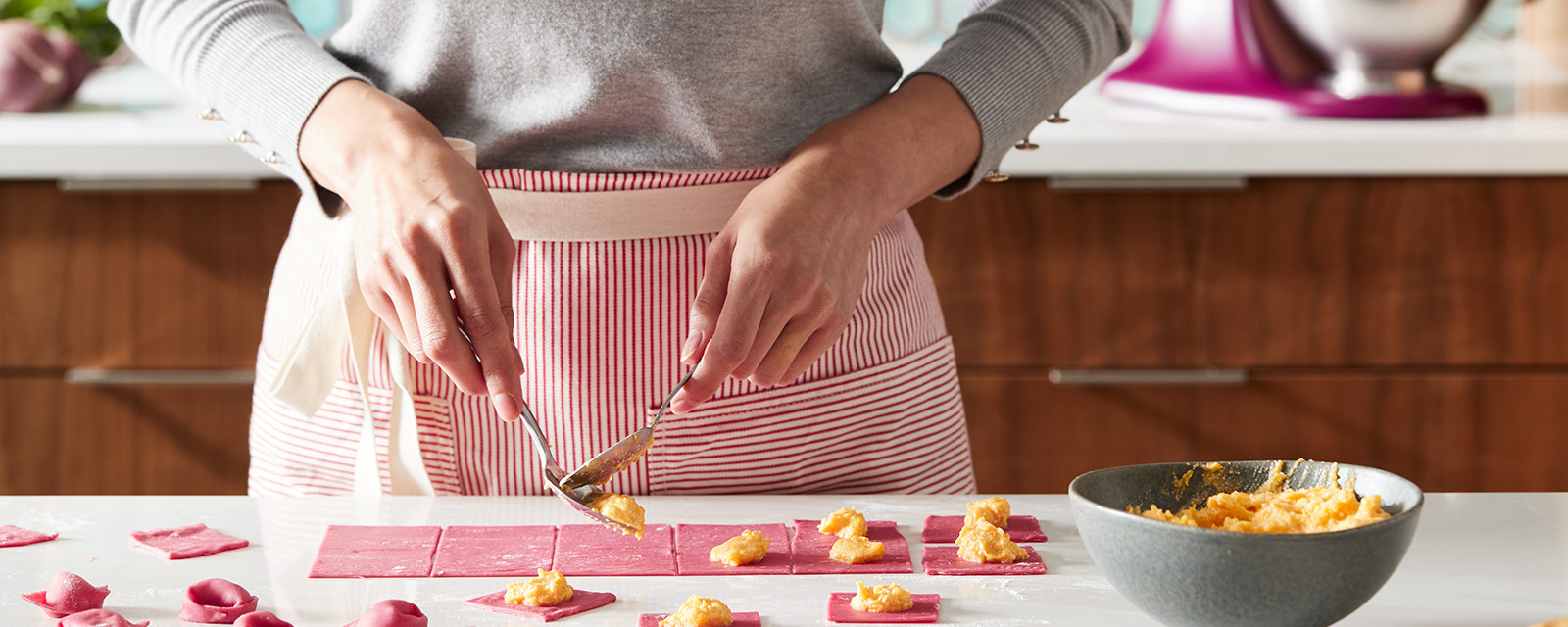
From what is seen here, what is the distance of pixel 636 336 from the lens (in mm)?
825

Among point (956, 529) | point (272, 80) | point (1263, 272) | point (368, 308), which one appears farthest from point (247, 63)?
point (1263, 272)

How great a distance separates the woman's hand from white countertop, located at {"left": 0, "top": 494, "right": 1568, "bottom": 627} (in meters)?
0.10

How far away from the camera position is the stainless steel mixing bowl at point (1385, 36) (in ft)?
5.06

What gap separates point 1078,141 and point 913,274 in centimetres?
53

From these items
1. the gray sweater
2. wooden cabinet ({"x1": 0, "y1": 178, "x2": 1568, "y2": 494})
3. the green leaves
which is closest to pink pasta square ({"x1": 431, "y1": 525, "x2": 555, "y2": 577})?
the gray sweater

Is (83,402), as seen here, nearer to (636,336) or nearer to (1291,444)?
(636,336)

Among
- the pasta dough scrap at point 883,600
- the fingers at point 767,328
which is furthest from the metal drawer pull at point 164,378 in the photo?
the pasta dough scrap at point 883,600

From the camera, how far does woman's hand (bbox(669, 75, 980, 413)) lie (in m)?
0.65

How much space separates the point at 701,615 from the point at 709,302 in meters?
0.16

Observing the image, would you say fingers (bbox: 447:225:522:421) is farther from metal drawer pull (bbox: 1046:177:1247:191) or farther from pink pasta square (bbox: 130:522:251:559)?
metal drawer pull (bbox: 1046:177:1247:191)

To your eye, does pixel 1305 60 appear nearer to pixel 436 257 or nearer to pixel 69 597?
pixel 436 257

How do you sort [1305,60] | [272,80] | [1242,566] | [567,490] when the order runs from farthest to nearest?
[1305,60] < [272,80] < [567,490] < [1242,566]

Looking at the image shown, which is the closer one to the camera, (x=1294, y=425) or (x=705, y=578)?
(x=705, y=578)

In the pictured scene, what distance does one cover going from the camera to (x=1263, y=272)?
1.43m
